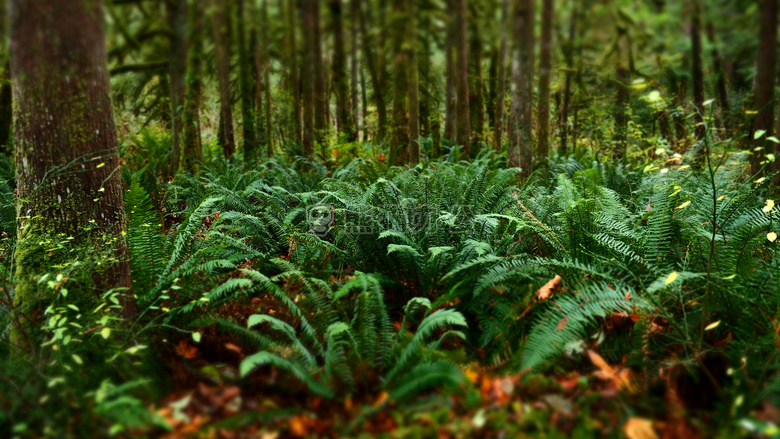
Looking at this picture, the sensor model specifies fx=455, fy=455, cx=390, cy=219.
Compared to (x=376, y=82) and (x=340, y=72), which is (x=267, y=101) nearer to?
(x=340, y=72)

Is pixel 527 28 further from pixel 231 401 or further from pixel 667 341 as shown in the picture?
pixel 231 401

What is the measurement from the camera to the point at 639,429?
1782mm

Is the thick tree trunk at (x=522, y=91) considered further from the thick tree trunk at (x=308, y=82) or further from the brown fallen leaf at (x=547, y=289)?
the brown fallen leaf at (x=547, y=289)

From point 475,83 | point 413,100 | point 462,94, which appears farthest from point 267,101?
point 475,83

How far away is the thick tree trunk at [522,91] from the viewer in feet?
22.2

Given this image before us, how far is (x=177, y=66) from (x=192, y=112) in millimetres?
1587

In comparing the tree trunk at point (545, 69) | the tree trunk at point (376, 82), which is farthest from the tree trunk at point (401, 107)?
the tree trunk at point (376, 82)

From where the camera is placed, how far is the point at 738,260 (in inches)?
111

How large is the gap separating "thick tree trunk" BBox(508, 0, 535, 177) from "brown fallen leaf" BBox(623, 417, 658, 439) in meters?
5.71

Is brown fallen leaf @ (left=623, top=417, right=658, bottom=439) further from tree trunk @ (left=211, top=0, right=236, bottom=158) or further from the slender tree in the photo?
tree trunk @ (left=211, top=0, right=236, bottom=158)

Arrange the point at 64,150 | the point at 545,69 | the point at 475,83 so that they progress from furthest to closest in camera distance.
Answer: the point at 475,83 → the point at 545,69 → the point at 64,150

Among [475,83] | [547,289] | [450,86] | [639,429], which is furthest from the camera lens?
[475,83]

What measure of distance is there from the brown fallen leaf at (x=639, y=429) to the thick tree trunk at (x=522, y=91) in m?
5.71

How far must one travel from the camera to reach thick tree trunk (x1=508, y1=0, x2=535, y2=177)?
677cm
